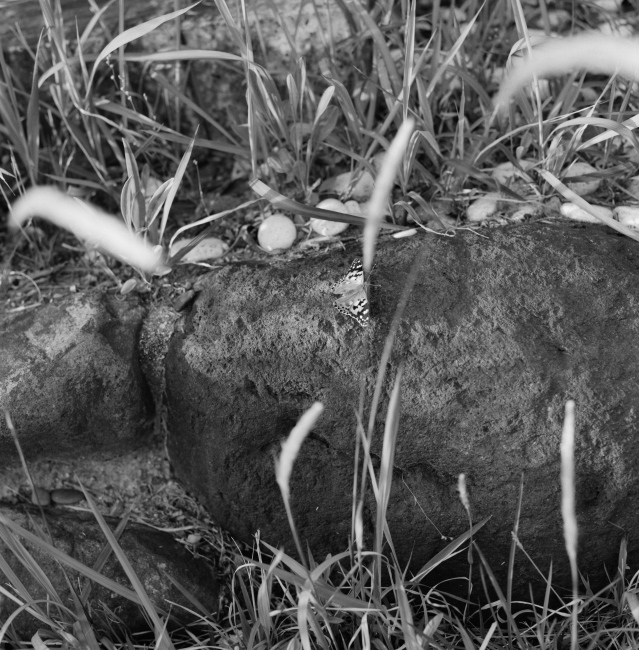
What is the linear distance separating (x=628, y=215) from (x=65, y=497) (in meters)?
1.33

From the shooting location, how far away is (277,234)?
5.39ft

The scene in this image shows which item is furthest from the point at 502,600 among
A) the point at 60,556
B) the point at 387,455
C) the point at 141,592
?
the point at 60,556

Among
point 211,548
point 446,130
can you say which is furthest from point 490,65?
point 211,548

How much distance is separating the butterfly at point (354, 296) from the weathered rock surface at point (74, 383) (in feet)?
1.47

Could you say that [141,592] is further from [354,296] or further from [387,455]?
[354,296]

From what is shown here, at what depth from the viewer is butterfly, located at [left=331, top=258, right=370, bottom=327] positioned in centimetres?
135

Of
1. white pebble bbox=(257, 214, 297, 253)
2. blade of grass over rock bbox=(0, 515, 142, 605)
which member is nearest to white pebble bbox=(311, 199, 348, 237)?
white pebble bbox=(257, 214, 297, 253)

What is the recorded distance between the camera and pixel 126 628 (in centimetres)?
140

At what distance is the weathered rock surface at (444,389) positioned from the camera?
1.32m

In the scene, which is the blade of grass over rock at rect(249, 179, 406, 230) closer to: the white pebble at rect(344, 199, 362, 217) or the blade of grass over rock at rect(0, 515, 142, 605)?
the white pebble at rect(344, 199, 362, 217)

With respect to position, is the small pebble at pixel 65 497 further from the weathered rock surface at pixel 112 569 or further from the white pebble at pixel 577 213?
the white pebble at pixel 577 213

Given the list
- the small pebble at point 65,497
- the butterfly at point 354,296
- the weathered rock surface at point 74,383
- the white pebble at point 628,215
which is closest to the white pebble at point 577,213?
the white pebble at point 628,215

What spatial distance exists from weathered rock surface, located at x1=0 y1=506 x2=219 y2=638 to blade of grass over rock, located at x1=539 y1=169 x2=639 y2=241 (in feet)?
3.36

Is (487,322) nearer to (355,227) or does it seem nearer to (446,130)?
(355,227)
